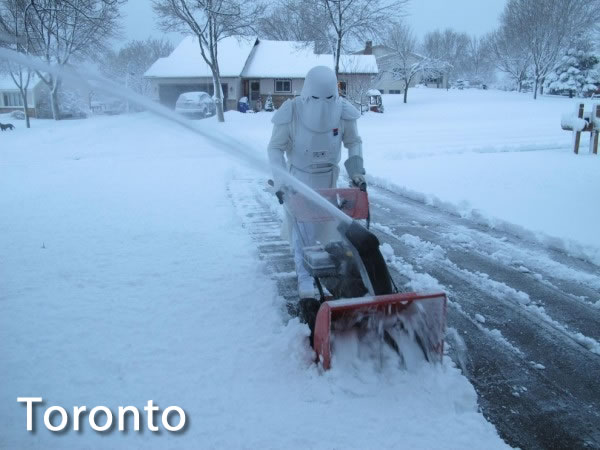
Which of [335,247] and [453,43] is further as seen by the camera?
[453,43]

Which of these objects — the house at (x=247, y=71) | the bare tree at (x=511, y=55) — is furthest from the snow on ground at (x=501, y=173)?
Result: the bare tree at (x=511, y=55)

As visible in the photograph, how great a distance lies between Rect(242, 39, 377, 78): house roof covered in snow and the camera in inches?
1467

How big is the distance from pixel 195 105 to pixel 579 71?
3486 cm

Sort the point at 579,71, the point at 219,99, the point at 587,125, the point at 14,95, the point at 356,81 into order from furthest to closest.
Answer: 1. the point at 14,95
2. the point at 579,71
3. the point at 356,81
4. the point at 219,99
5. the point at 587,125

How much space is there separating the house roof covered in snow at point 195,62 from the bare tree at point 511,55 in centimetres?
2617

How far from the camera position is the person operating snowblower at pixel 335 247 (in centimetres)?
331

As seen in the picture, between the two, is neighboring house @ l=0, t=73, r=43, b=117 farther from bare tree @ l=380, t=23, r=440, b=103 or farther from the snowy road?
the snowy road

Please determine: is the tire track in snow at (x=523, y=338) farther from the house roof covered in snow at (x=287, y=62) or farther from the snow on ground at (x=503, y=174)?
the house roof covered in snow at (x=287, y=62)

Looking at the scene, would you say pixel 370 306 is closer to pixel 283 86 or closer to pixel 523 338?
pixel 523 338

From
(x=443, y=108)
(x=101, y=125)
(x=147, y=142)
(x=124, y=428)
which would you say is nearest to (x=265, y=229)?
(x=124, y=428)

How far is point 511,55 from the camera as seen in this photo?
50.8m

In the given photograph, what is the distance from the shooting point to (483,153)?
48.3 feet

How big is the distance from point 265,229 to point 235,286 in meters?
2.28

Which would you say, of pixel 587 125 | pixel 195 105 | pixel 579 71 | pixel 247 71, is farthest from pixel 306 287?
pixel 579 71
